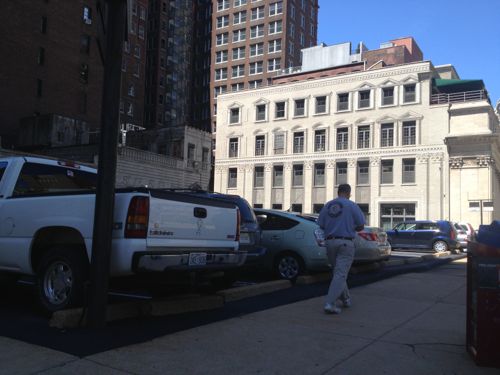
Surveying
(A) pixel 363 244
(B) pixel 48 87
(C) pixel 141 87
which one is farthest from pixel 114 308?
(C) pixel 141 87

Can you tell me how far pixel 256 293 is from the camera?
8102mm

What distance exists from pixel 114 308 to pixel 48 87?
44992 mm

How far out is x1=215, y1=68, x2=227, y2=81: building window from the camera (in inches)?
3199

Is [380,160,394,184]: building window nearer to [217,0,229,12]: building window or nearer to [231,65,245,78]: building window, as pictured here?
[231,65,245,78]: building window

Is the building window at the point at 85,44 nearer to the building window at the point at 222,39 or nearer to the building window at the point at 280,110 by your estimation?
the building window at the point at 280,110

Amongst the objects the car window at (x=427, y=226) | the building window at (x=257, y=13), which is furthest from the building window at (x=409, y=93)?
the building window at (x=257, y=13)

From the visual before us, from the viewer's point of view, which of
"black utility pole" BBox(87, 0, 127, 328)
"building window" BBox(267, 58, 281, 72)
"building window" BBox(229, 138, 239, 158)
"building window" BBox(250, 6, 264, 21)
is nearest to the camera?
"black utility pole" BBox(87, 0, 127, 328)

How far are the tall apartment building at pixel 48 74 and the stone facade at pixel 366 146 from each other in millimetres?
16781

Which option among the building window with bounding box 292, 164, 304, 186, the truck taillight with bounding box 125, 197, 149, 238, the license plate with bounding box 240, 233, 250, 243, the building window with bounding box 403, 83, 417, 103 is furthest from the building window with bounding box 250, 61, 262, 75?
the truck taillight with bounding box 125, 197, 149, 238

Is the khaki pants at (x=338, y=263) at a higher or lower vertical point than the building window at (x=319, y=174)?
lower

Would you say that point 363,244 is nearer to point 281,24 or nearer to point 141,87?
point 141,87

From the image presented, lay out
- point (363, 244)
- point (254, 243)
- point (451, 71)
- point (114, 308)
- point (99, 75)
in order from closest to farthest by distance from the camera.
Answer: point (114, 308) → point (254, 243) → point (363, 244) → point (99, 75) → point (451, 71)

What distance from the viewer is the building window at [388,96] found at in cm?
4881

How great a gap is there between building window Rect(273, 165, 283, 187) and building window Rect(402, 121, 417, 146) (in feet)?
45.5
